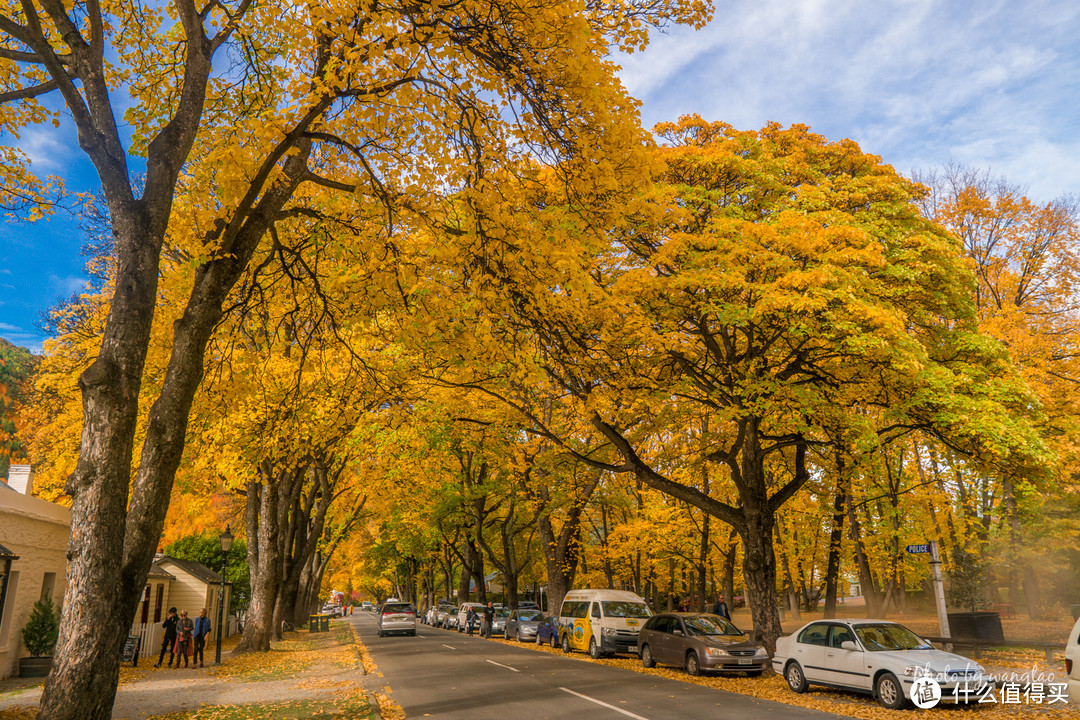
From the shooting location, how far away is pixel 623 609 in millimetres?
20906

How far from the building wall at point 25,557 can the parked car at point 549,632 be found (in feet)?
49.8

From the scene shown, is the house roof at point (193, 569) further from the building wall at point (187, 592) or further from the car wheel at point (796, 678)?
the car wheel at point (796, 678)

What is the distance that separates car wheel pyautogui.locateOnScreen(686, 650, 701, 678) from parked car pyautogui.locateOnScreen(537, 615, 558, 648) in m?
9.23

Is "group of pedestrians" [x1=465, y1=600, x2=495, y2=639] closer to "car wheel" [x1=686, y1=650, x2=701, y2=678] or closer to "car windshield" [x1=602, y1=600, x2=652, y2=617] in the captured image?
"car windshield" [x1=602, y1=600, x2=652, y2=617]

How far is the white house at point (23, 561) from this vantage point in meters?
14.6

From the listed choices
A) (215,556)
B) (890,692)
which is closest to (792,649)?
(890,692)

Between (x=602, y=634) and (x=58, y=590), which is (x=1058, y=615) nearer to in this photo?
(x=602, y=634)

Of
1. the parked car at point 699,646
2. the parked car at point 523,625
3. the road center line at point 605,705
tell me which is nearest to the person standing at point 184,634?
the road center line at point 605,705

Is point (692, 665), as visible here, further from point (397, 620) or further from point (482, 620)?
point (397, 620)

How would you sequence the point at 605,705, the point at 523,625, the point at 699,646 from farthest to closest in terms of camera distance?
the point at 523,625 < the point at 699,646 < the point at 605,705

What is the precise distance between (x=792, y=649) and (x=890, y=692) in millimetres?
2584

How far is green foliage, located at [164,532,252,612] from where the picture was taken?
34.2 m

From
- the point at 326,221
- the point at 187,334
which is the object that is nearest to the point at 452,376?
the point at 326,221

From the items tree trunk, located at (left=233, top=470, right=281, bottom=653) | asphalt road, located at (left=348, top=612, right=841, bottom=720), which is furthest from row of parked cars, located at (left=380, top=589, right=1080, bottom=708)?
tree trunk, located at (left=233, top=470, right=281, bottom=653)
